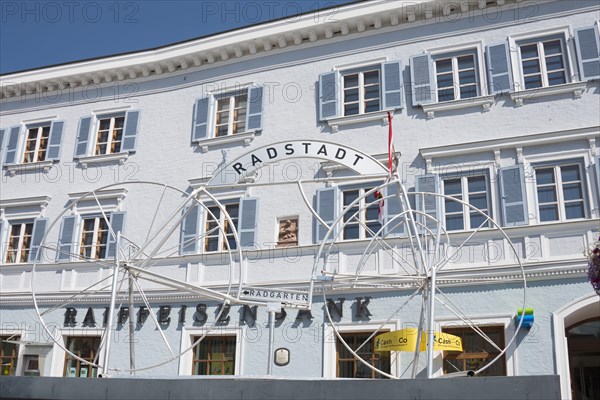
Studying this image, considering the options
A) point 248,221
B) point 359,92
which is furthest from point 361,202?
point 359,92

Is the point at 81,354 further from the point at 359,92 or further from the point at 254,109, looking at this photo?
the point at 359,92

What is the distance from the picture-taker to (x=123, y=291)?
18406mm

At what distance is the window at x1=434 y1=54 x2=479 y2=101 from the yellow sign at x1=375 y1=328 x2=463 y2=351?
6522 mm

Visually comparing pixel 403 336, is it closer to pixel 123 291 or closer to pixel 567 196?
pixel 567 196

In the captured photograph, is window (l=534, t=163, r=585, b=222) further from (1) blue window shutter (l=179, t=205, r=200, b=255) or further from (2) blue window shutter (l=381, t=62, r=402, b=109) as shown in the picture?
(1) blue window shutter (l=179, t=205, r=200, b=255)

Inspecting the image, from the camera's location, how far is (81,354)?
1888 cm

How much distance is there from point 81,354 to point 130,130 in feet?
22.4

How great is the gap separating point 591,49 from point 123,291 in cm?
1336

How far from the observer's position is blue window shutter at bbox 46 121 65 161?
850 inches

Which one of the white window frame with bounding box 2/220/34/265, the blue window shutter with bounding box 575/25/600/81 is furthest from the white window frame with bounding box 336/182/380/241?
the white window frame with bounding box 2/220/34/265

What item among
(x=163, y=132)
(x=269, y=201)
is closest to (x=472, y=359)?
(x=269, y=201)

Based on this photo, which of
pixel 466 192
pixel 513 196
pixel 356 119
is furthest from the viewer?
pixel 356 119

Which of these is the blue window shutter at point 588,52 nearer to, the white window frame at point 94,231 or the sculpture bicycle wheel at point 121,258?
the sculpture bicycle wheel at point 121,258

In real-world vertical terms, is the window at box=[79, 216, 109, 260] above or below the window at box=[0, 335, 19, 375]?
above
